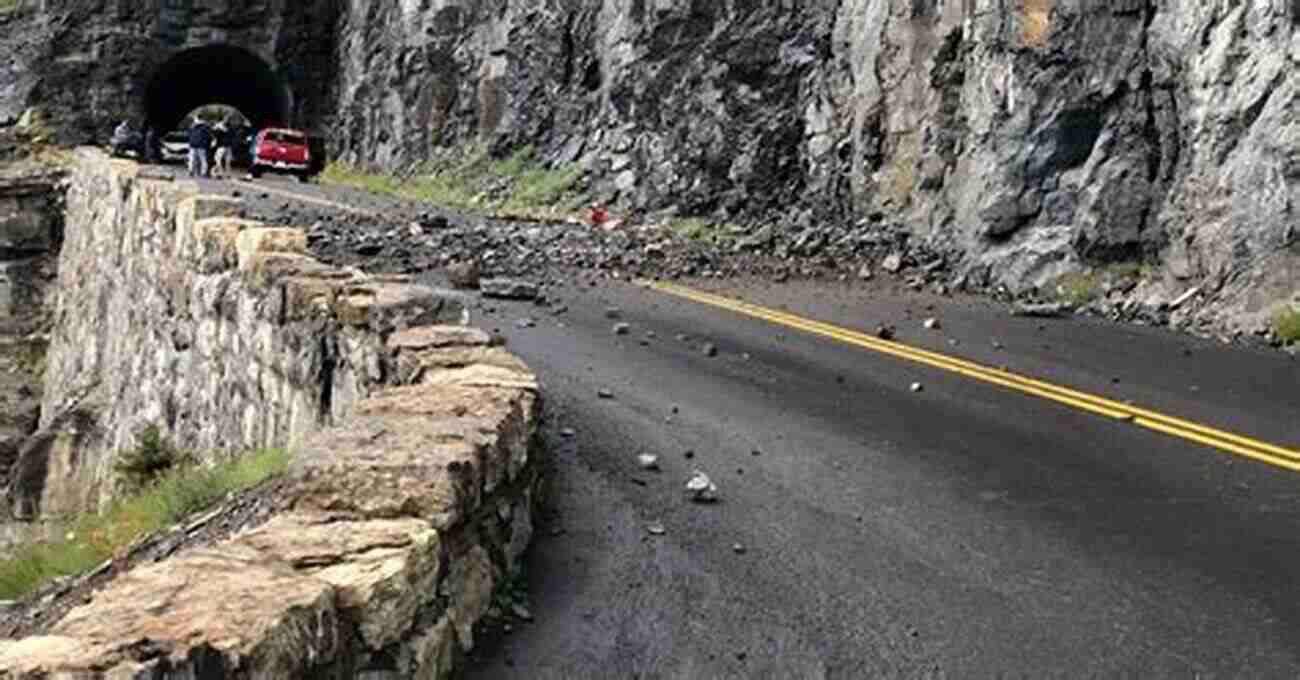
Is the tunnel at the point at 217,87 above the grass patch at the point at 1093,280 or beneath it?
beneath

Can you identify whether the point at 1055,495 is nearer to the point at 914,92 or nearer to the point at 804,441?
the point at 804,441

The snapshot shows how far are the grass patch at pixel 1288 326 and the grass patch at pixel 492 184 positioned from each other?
16.8m

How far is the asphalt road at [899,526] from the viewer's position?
16.6 feet

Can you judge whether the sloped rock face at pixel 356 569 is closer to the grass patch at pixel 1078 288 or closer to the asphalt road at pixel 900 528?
the asphalt road at pixel 900 528

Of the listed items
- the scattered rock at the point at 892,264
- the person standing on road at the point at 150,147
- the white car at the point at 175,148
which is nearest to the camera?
the scattered rock at the point at 892,264

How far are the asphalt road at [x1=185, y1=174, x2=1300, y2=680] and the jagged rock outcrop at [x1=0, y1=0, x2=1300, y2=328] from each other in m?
3.69

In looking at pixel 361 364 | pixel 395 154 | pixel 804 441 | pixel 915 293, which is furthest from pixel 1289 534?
pixel 395 154

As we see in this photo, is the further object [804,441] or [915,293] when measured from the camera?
[915,293]

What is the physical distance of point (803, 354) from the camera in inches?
475

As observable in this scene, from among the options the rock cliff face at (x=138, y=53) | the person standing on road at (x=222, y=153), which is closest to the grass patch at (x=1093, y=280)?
the person standing on road at (x=222, y=153)

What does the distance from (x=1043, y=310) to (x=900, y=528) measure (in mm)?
8990

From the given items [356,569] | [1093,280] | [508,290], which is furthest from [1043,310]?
[356,569]

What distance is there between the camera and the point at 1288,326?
42.5 feet

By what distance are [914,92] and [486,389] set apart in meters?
16.5
